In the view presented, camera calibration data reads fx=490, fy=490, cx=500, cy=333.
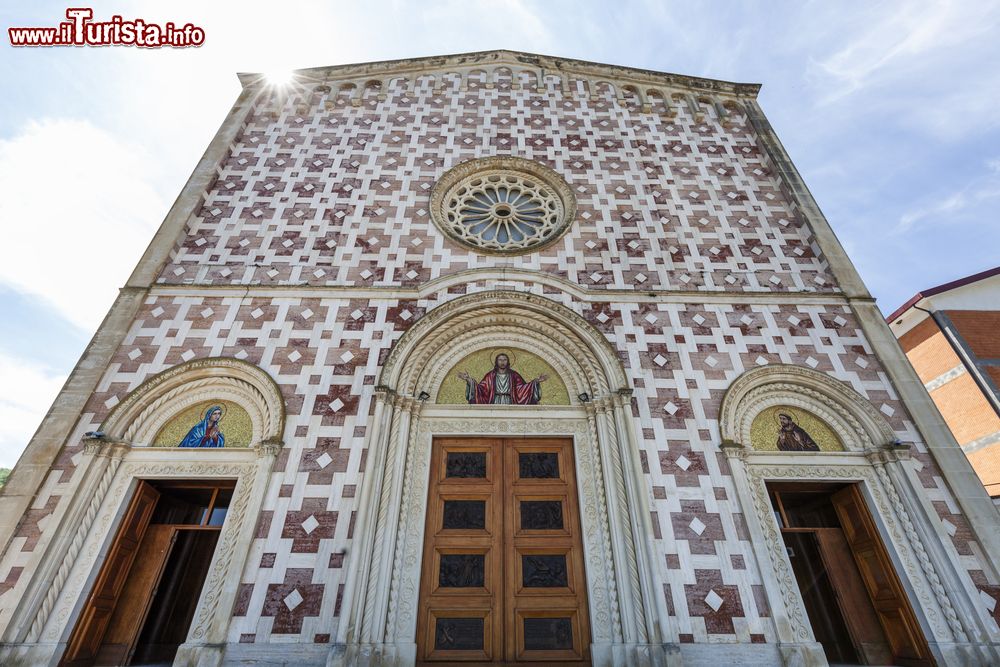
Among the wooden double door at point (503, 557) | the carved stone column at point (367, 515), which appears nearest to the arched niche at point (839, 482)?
the wooden double door at point (503, 557)

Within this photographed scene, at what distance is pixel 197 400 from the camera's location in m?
7.18

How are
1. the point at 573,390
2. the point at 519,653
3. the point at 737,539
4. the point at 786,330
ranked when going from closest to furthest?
1. the point at 519,653
2. the point at 737,539
3. the point at 573,390
4. the point at 786,330

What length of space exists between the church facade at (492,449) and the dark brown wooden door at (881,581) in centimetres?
4

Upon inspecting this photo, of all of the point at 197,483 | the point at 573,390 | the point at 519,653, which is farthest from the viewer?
the point at 573,390

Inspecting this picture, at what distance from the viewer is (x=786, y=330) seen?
26.3 ft

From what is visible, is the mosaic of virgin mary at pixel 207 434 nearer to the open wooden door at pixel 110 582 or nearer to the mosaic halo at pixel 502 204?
the open wooden door at pixel 110 582

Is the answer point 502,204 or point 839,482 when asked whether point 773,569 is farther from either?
point 502,204

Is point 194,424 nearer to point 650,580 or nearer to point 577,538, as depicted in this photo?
point 577,538

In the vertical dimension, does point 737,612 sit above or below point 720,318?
below

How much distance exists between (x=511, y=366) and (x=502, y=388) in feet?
1.40

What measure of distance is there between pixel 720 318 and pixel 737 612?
4319mm

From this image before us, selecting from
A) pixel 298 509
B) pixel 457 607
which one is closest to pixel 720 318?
pixel 457 607

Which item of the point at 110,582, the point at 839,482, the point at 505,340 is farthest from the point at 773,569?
the point at 110,582

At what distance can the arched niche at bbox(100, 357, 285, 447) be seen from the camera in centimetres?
681
